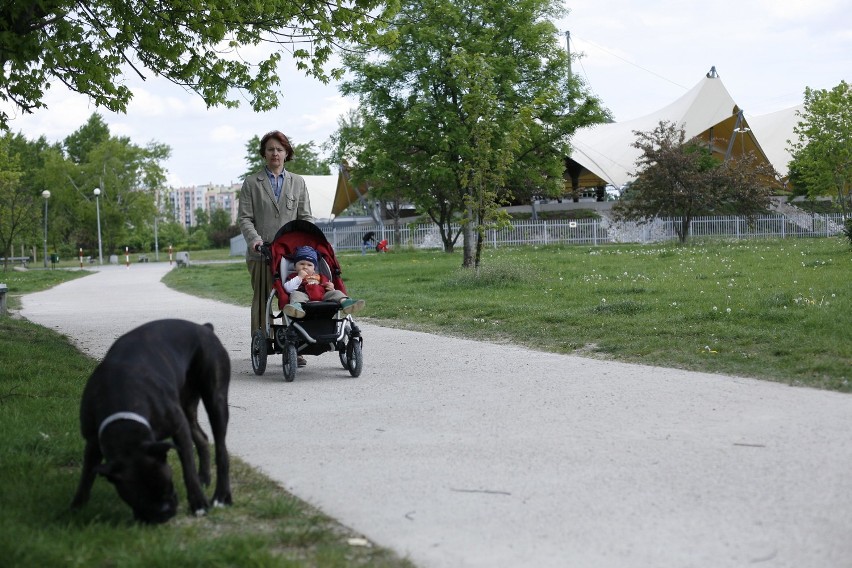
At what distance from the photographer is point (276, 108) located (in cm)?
1413

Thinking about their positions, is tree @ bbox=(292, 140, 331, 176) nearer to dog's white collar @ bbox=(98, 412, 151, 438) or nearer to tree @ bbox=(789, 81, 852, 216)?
tree @ bbox=(789, 81, 852, 216)

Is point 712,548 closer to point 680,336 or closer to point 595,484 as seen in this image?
point 595,484

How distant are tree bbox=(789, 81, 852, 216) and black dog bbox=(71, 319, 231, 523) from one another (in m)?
39.9

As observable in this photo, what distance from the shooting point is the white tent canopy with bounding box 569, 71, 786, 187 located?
56562mm

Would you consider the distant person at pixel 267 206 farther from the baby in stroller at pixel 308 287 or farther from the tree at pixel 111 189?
the tree at pixel 111 189

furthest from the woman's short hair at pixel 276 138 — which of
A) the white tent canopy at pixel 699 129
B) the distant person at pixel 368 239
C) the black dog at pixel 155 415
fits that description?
the white tent canopy at pixel 699 129

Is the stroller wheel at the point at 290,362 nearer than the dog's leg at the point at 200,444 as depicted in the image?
No

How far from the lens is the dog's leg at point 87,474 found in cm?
411

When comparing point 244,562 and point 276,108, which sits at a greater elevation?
point 276,108

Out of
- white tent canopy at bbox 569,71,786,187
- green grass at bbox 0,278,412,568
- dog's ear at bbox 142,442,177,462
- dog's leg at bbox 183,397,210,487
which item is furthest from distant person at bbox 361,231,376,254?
dog's ear at bbox 142,442,177,462

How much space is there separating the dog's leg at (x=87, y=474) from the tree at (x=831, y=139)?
40490mm

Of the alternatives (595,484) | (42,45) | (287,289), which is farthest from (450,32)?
(595,484)

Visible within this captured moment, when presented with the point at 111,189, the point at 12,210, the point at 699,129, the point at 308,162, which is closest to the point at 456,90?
the point at 12,210

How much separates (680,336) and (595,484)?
5383mm
